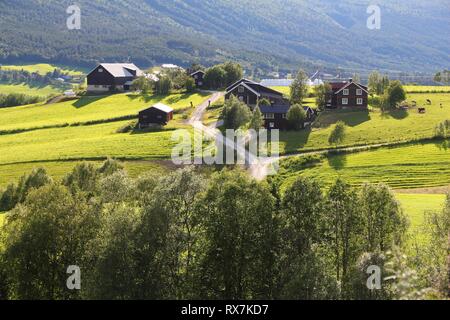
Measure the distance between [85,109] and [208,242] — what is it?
314 feet

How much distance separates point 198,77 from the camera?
5472 inches

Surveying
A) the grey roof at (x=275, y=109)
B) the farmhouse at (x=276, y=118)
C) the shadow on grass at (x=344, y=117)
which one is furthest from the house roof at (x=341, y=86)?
the grey roof at (x=275, y=109)

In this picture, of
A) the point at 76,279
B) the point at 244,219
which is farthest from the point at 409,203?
the point at 76,279

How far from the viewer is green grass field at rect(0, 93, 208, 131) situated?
4449 inches

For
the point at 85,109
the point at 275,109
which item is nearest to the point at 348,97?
the point at 275,109

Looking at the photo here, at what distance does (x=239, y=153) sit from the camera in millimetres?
78750

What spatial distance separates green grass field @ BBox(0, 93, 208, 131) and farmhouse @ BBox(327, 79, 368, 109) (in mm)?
28130

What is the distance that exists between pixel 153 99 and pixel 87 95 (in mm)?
22461

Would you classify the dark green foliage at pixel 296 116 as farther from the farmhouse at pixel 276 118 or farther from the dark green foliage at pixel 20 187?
the dark green foliage at pixel 20 187

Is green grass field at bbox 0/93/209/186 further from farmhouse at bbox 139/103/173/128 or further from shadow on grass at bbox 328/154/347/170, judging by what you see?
shadow on grass at bbox 328/154/347/170

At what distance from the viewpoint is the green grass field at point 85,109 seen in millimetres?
Result: 113000

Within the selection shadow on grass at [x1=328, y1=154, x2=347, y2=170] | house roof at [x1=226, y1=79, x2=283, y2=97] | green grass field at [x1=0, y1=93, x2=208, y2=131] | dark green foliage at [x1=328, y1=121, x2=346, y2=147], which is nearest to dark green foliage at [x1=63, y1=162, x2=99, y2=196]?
shadow on grass at [x1=328, y1=154, x2=347, y2=170]

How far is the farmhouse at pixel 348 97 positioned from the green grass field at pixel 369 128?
290 centimetres
